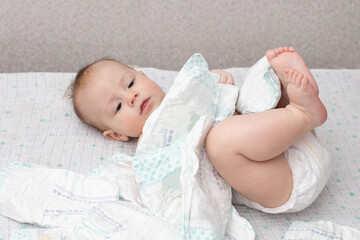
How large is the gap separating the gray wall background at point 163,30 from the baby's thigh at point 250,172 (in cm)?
93

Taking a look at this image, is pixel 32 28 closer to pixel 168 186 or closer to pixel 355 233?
pixel 168 186

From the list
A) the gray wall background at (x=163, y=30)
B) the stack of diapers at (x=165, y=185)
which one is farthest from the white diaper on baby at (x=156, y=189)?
the gray wall background at (x=163, y=30)

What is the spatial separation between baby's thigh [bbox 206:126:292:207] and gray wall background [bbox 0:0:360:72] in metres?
0.93

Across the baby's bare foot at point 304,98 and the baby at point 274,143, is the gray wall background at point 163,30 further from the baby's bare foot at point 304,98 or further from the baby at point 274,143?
the baby's bare foot at point 304,98

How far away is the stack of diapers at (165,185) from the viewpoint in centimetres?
119

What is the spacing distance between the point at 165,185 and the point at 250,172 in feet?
0.66

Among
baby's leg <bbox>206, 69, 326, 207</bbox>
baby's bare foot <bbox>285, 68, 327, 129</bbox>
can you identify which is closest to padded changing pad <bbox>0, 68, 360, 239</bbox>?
baby's leg <bbox>206, 69, 326, 207</bbox>

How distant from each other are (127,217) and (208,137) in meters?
0.26

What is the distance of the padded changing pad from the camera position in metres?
1.32

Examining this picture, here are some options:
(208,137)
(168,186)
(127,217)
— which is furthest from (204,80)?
(127,217)

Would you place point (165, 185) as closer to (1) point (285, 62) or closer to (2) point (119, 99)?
(2) point (119, 99)

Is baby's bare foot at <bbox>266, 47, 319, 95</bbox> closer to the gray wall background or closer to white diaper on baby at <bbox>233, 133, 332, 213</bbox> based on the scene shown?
white diaper on baby at <bbox>233, 133, 332, 213</bbox>

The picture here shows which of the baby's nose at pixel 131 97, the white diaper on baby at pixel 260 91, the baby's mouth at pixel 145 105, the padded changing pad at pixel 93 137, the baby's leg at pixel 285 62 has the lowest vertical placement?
the padded changing pad at pixel 93 137

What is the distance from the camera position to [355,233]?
1.21m
